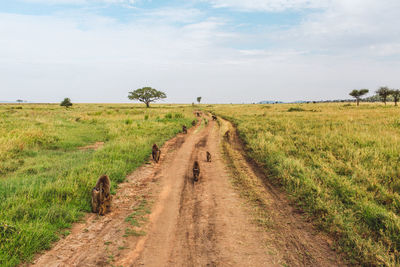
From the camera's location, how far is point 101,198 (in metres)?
5.48

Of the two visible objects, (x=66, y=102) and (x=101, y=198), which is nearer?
(x=101, y=198)

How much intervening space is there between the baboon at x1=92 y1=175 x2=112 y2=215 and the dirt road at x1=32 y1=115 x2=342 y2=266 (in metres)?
0.18

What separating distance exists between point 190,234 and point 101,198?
257 centimetres

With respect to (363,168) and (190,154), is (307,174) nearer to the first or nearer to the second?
(363,168)

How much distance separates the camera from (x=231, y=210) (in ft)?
18.2

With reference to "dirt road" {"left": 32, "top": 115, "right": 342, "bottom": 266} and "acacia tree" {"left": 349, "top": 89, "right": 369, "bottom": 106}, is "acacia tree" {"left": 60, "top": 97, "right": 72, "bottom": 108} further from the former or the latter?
"acacia tree" {"left": 349, "top": 89, "right": 369, "bottom": 106}

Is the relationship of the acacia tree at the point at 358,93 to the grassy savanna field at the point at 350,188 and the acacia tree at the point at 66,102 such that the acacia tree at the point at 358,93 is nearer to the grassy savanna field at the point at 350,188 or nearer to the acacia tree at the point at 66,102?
the grassy savanna field at the point at 350,188

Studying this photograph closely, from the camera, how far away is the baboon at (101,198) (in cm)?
Result: 544

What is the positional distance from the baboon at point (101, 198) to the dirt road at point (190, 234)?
18cm

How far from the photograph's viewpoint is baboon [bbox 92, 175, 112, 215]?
544 centimetres

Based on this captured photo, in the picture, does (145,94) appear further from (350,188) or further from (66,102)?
(350,188)

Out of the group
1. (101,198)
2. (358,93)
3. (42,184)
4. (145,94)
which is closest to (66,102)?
(145,94)

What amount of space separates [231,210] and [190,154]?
6.32 metres

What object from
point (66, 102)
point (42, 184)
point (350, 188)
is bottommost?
point (350, 188)
